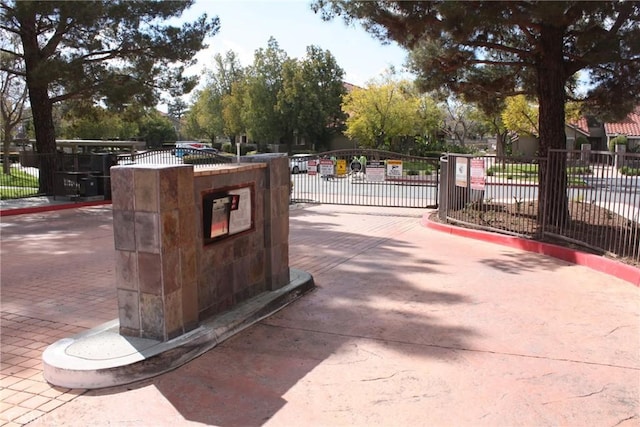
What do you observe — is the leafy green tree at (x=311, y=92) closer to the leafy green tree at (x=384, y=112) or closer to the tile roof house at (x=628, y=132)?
the leafy green tree at (x=384, y=112)

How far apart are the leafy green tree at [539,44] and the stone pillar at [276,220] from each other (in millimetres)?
4644

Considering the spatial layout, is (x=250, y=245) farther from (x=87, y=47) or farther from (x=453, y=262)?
(x=87, y=47)

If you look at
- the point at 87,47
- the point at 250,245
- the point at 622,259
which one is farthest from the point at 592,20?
the point at 87,47

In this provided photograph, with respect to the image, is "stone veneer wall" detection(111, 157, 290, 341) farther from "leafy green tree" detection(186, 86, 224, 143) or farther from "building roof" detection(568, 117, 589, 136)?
"leafy green tree" detection(186, 86, 224, 143)

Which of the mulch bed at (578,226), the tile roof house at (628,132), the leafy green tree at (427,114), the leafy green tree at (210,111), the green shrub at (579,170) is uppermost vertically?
the leafy green tree at (210,111)

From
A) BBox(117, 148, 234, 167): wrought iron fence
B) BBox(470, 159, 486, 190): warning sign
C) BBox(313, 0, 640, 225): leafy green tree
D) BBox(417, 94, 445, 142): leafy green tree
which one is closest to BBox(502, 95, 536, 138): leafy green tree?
BBox(417, 94, 445, 142): leafy green tree

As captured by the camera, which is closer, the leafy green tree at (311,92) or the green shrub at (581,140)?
the green shrub at (581,140)

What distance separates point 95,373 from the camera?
4184 millimetres

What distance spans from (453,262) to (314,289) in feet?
9.47

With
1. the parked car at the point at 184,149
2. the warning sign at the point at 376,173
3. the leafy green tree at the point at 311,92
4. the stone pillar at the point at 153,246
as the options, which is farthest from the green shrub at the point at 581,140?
the stone pillar at the point at 153,246

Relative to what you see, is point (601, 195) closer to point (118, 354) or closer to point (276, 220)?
point (276, 220)

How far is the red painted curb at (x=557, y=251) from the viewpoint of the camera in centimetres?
751

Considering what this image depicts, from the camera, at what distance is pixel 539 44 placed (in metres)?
10.8

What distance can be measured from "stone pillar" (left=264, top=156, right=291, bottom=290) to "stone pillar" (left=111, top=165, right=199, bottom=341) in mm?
1581
